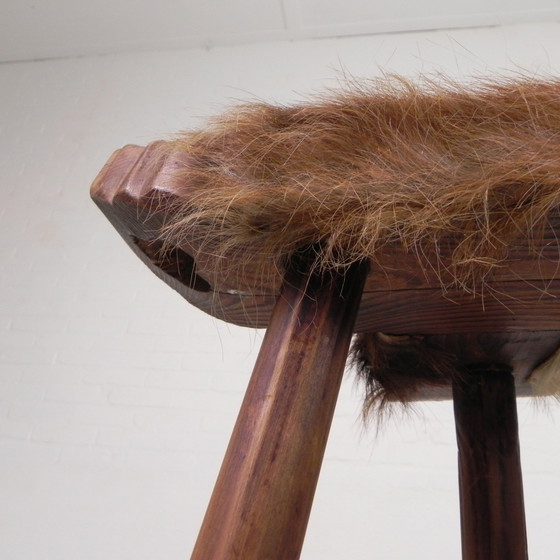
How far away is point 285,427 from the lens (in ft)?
0.99

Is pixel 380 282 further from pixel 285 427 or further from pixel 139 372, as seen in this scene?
pixel 139 372

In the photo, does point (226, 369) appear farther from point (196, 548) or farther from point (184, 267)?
point (196, 548)

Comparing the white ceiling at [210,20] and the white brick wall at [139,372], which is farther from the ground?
the white ceiling at [210,20]

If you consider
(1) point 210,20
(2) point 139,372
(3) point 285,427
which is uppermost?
(1) point 210,20

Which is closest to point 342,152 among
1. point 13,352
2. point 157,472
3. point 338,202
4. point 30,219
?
point 338,202

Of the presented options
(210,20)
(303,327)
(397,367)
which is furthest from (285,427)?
(210,20)

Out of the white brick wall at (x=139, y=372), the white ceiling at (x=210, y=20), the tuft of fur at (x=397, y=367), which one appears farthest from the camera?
the white ceiling at (x=210, y=20)

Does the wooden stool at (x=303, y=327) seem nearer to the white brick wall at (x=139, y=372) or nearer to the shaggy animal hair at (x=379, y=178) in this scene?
the shaggy animal hair at (x=379, y=178)

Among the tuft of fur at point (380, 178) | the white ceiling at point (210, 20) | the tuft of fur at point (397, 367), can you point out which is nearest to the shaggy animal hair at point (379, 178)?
the tuft of fur at point (380, 178)

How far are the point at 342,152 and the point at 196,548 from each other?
20 centimetres

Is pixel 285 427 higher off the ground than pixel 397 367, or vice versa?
pixel 397 367

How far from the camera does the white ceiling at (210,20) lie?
1985 millimetres

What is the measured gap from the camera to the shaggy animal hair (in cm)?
31

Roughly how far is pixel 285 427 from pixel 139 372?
1.39 m
